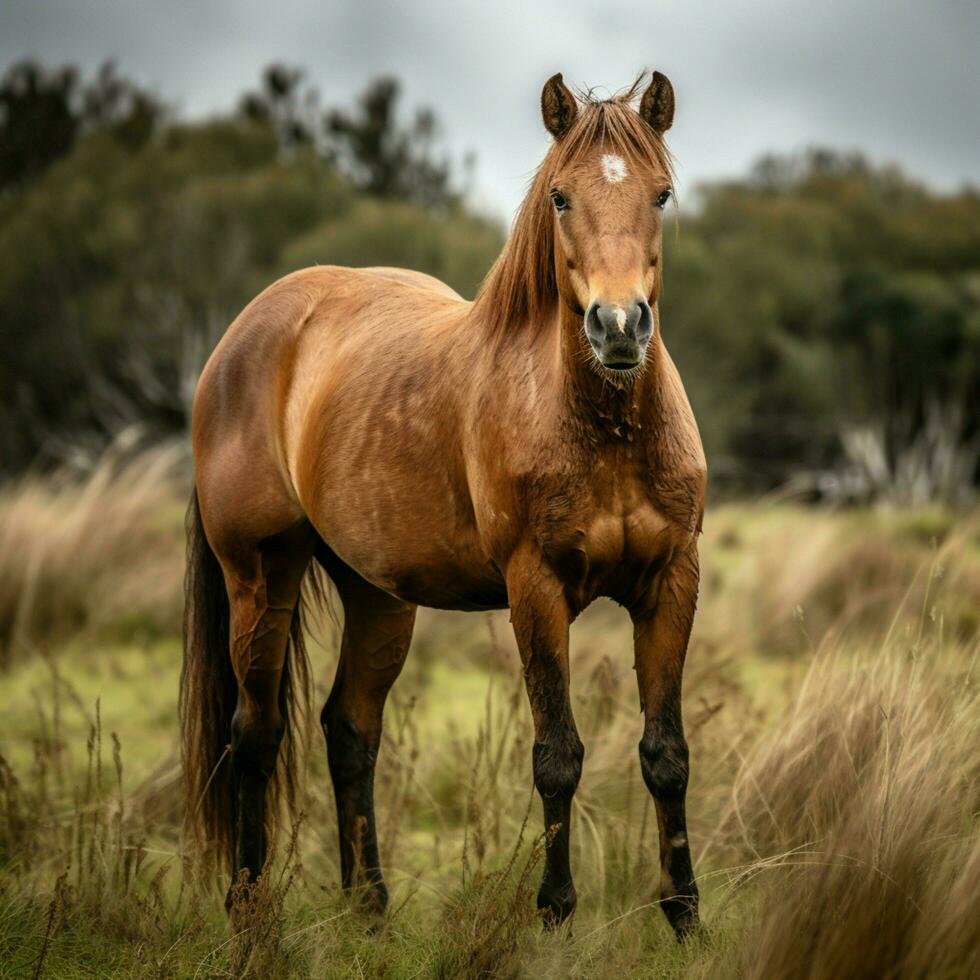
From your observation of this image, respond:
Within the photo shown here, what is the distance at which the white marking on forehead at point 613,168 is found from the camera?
9.96 feet

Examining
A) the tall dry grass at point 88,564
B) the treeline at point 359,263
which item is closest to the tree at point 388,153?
the treeline at point 359,263

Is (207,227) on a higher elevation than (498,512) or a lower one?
higher

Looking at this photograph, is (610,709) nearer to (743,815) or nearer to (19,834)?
(743,815)

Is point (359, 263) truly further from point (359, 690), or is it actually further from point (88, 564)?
point (359, 690)

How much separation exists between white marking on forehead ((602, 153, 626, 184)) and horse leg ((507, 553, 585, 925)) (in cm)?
97

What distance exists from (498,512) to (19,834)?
8.02 feet

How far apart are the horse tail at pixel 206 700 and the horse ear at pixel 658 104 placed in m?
2.33

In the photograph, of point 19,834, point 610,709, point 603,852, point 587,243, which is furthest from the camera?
point 610,709

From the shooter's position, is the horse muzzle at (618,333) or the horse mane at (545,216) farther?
the horse mane at (545,216)

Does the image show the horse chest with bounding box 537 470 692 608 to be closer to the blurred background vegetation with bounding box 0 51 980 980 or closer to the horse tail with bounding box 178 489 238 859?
the blurred background vegetation with bounding box 0 51 980 980

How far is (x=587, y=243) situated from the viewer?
118 inches

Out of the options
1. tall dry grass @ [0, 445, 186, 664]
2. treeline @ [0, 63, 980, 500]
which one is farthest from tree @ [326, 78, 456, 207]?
tall dry grass @ [0, 445, 186, 664]

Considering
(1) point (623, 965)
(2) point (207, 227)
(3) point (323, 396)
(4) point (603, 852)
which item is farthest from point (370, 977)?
(2) point (207, 227)

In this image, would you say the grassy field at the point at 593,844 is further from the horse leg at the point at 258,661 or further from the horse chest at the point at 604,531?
the horse chest at the point at 604,531
